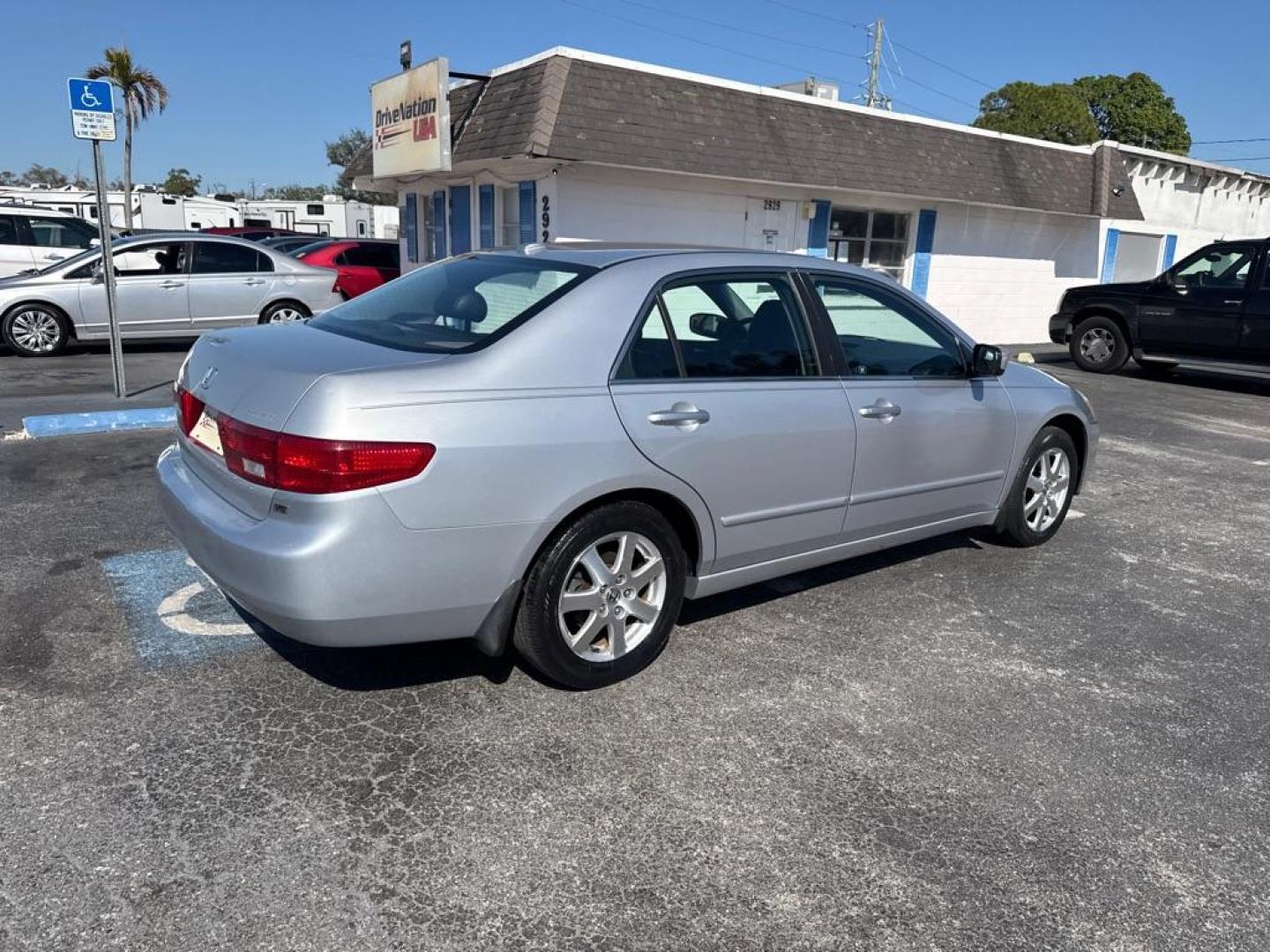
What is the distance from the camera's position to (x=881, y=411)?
161 inches

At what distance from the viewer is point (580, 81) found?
37.7ft

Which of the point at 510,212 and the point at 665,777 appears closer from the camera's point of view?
the point at 665,777

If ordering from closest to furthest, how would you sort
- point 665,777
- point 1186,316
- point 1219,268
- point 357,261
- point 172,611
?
point 665,777
point 172,611
point 1219,268
point 1186,316
point 357,261

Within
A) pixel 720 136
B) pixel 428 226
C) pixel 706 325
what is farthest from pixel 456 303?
pixel 428 226

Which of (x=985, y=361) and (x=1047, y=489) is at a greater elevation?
(x=985, y=361)

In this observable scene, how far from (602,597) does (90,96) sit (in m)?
7.27

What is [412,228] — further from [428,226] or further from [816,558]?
[816,558]

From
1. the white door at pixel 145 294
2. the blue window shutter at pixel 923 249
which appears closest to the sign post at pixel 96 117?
the white door at pixel 145 294

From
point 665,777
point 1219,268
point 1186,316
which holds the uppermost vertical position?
point 1219,268

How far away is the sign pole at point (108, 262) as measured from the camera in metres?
7.75

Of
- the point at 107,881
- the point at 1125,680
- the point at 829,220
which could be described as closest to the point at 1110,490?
Result: the point at 1125,680

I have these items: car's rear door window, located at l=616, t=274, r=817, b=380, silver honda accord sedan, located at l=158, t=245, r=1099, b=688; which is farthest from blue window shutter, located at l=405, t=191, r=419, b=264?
car's rear door window, located at l=616, t=274, r=817, b=380

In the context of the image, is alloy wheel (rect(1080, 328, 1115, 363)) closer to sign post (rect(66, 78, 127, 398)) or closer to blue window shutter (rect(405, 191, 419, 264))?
blue window shutter (rect(405, 191, 419, 264))

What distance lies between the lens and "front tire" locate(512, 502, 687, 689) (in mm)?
3199
